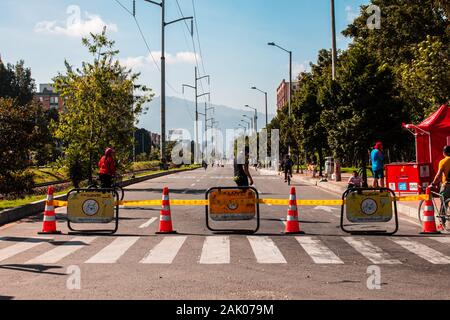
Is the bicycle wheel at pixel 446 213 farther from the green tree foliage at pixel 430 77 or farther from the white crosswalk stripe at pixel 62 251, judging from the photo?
the green tree foliage at pixel 430 77

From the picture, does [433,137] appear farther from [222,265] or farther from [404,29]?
[404,29]

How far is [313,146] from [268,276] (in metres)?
32.5

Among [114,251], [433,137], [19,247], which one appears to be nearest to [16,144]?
[19,247]

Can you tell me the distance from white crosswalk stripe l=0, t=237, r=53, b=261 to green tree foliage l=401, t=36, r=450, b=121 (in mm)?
28053

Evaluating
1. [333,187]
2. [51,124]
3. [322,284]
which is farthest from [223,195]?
[51,124]

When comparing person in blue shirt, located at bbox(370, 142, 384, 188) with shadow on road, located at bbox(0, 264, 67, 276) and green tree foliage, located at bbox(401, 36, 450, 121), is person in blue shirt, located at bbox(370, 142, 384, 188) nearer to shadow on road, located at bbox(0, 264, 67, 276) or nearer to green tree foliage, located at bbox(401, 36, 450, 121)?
shadow on road, located at bbox(0, 264, 67, 276)

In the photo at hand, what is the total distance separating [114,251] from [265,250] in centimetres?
265

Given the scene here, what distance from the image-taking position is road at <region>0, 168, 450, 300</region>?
691 centimetres

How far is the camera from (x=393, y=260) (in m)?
9.10

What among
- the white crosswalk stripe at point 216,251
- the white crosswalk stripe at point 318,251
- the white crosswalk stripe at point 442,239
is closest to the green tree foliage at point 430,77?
the white crosswalk stripe at point 442,239

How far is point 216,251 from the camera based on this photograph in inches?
390

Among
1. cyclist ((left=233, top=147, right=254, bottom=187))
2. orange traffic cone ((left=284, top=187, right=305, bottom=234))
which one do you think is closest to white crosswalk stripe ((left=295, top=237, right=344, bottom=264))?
orange traffic cone ((left=284, top=187, right=305, bottom=234))
